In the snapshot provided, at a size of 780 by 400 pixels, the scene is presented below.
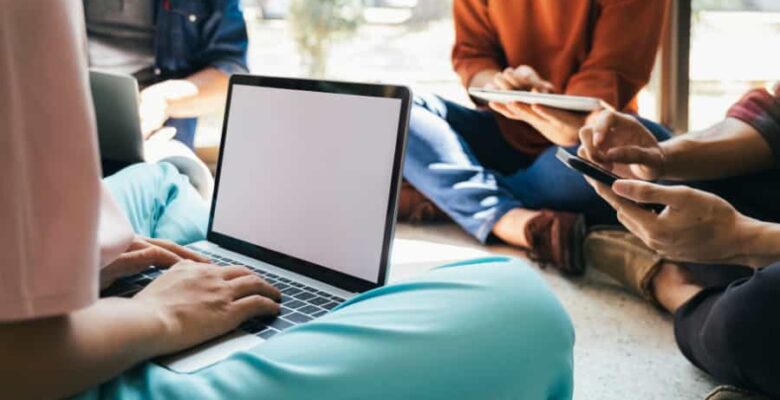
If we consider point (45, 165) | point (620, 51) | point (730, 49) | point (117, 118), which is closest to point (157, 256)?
point (45, 165)

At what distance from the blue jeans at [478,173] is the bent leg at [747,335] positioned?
2.04ft

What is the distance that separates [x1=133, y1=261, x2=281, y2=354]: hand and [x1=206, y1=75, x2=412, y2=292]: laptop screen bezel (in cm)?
10

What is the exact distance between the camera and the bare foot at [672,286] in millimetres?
1164

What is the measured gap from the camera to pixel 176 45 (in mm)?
1700

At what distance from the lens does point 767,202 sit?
1.10 m

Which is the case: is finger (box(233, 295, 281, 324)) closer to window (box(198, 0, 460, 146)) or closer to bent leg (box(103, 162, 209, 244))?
bent leg (box(103, 162, 209, 244))

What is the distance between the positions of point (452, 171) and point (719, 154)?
69 cm

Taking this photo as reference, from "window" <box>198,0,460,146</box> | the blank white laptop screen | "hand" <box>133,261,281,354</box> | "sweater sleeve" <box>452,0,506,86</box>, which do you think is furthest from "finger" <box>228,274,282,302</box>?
"window" <box>198,0,460,146</box>

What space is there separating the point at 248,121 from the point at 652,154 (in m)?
0.64

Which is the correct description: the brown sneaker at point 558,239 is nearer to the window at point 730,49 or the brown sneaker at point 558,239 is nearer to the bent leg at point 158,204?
the bent leg at point 158,204

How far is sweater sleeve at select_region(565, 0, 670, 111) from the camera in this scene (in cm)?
164

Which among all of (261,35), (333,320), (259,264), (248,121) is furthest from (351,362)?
(261,35)

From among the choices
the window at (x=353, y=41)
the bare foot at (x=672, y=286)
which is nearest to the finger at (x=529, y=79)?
the bare foot at (x=672, y=286)

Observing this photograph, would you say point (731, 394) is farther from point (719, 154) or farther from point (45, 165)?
point (45, 165)
